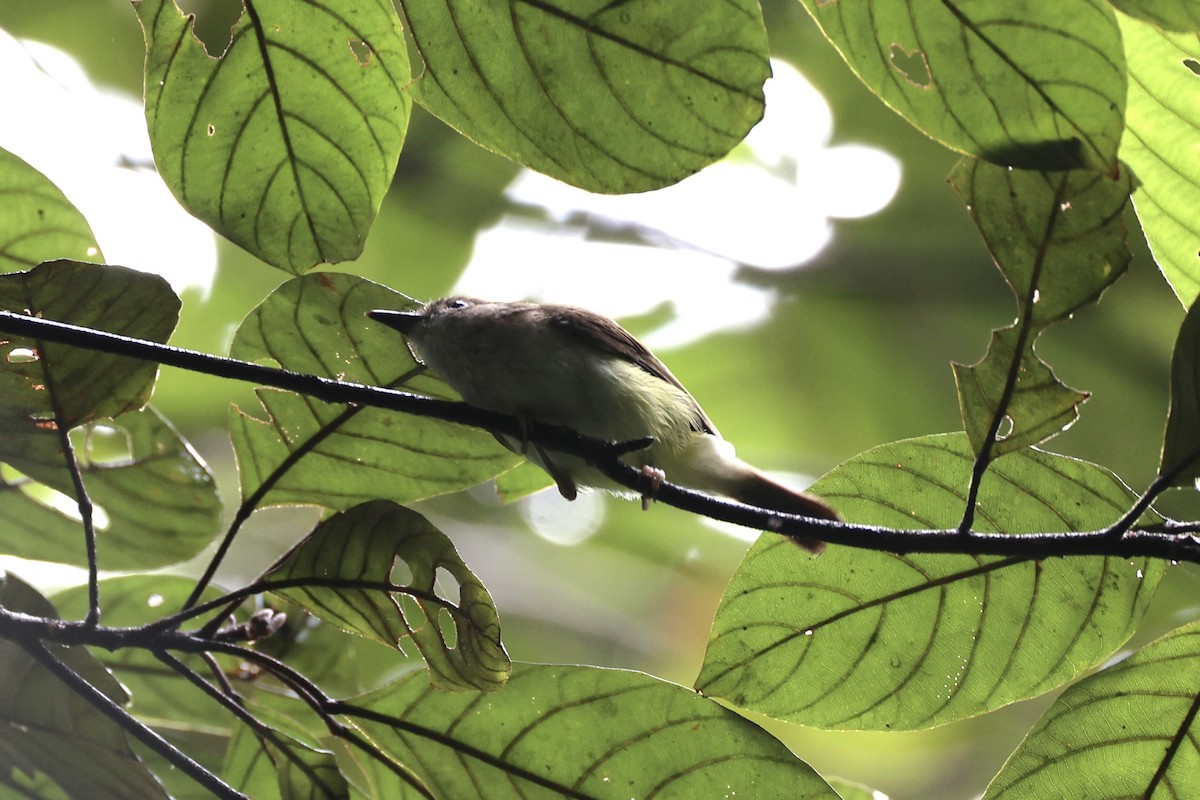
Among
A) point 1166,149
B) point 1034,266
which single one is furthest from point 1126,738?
point 1166,149

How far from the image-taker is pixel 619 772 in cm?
129

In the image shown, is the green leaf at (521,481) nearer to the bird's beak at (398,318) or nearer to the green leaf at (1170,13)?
the bird's beak at (398,318)

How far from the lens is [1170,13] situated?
3.26 feet

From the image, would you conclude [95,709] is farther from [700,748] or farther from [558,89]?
[558,89]

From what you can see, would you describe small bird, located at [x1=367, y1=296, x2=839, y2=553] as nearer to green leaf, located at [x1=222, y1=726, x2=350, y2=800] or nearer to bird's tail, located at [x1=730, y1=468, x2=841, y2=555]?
bird's tail, located at [x1=730, y1=468, x2=841, y2=555]

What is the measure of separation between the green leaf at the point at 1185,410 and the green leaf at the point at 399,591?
0.78 m

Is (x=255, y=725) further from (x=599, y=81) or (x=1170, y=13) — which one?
(x=1170, y=13)

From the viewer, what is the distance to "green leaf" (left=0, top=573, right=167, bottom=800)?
129 cm

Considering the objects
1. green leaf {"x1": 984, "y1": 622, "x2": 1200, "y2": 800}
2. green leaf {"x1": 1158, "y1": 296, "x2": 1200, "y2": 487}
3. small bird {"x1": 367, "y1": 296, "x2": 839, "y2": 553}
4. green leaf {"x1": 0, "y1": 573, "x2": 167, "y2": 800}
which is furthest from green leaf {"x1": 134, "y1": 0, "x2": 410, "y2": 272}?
green leaf {"x1": 984, "y1": 622, "x2": 1200, "y2": 800}

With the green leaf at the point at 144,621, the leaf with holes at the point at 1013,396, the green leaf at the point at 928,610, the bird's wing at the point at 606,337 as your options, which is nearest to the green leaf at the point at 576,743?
the green leaf at the point at 928,610

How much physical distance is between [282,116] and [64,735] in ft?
2.82

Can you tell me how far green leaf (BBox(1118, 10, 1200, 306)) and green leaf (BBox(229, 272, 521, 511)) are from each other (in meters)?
0.93

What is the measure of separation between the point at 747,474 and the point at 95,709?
110cm

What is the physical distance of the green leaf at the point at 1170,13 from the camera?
993mm
